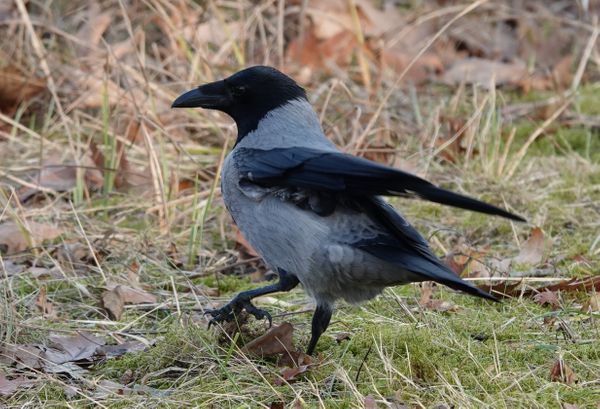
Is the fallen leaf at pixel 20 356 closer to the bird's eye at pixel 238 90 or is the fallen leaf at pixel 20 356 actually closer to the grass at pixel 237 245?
the grass at pixel 237 245

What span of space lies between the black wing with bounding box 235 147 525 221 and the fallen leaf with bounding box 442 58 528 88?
14.2ft

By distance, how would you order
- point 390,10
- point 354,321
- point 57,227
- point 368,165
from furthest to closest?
point 390,10
point 57,227
point 354,321
point 368,165

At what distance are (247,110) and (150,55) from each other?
13.3 ft

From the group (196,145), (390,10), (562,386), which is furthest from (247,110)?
(390,10)

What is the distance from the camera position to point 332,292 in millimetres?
3641

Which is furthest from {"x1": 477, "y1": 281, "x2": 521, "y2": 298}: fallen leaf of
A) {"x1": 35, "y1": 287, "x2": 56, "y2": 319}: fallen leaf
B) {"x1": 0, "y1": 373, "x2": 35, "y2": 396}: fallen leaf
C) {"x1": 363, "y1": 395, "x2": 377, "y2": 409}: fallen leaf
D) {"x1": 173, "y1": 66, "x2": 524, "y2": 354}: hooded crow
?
Result: {"x1": 0, "y1": 373, "x2": 35, "y2": 396}: fallen leaf

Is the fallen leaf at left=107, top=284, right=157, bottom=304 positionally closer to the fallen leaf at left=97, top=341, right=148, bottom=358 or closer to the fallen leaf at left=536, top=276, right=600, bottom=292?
the fallen leaf at left=97, top=341, right=148, bottom=358

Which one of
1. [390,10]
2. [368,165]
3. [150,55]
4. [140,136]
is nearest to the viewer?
[368,165]

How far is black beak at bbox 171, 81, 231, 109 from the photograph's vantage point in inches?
166

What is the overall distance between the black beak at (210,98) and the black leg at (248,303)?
0.86 metres

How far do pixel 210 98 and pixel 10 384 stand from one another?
1.49 meters

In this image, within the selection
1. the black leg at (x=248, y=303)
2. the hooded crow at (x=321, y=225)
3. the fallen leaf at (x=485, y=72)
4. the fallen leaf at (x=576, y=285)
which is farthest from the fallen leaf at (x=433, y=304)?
the fallen leaf at (x=485, y=72)

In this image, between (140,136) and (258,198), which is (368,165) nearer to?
(258,198)

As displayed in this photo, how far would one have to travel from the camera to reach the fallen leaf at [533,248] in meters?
4.88
